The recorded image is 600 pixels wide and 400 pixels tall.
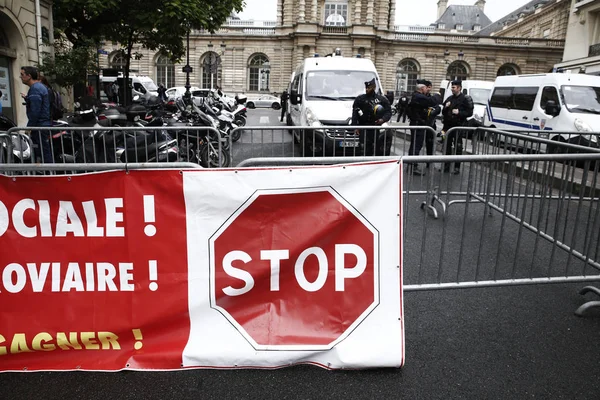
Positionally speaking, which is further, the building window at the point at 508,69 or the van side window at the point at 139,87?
the building window at the point at 508,69

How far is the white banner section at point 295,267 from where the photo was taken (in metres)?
2.87

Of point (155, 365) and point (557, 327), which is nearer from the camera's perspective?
point (155, 365)

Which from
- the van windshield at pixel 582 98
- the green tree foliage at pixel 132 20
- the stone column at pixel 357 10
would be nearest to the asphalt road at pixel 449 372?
the van windshield at pixel 582 98

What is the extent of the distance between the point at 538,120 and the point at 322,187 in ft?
43.9

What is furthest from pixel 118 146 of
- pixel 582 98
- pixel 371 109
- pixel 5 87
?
pixel 582 98

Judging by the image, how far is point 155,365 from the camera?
289 centimetres

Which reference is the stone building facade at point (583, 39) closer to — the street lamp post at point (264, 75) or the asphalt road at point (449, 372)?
the street lamp post at point (264, 75)

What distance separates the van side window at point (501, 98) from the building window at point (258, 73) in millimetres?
45548

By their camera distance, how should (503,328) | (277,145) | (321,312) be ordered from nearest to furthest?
1. (321,312)
2. (503,328)
3. (277,145)

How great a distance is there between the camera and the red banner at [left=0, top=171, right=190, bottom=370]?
2.83 meters

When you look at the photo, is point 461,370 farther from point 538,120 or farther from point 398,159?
point 538,120

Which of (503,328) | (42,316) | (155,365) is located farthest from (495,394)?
(42,316)

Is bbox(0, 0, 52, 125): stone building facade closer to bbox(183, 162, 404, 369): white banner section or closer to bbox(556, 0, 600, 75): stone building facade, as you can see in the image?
bbox(183, 162, 404, 369): white banner section

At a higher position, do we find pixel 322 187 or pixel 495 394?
pixel 322 187
